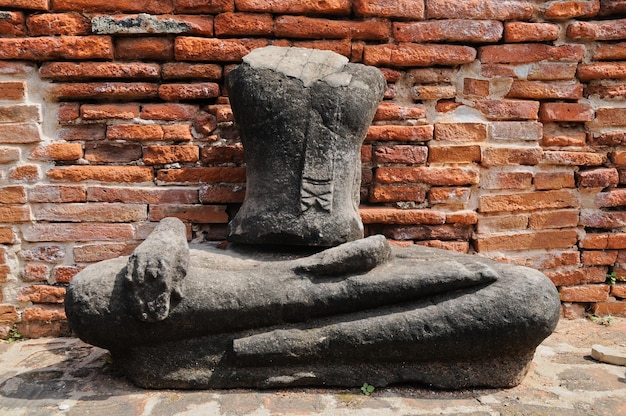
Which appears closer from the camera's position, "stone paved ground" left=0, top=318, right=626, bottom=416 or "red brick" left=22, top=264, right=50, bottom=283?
"stone paved ground" left=0, top=318, right=626, bottom=416

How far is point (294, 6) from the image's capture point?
2.65 meters

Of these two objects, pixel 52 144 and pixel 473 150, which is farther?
pixel 473 150

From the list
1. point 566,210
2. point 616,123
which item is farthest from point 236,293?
point 616,123

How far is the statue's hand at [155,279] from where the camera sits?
6.09 feet

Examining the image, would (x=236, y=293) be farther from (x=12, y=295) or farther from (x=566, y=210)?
(x=566, y=210)

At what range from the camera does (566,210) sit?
291cm

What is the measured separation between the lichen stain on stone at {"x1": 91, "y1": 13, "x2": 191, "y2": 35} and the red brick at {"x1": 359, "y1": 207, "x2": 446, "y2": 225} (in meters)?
1.34

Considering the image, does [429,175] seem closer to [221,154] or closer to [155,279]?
[221,154]

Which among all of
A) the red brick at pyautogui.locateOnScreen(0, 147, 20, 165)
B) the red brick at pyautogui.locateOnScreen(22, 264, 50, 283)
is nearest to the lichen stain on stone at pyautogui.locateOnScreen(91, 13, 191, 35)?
the red brick at pyautogui.locateOnScreen(0, 147, 20, 165)

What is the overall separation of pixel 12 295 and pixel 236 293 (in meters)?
1.41

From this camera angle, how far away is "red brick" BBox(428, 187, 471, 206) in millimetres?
2814

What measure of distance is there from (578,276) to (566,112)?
3.07 feet

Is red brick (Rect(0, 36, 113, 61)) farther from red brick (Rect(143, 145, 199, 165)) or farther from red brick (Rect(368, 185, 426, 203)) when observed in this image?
red brick (Rect(368, 185, 426, 203))

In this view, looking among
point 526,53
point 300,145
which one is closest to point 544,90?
point 526,53
